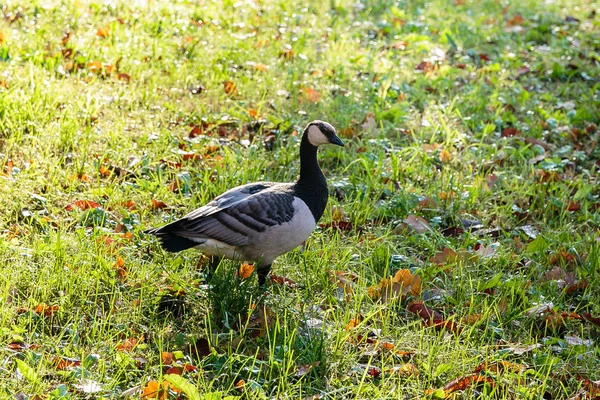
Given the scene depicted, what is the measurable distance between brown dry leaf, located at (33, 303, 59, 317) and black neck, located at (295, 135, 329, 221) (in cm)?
145

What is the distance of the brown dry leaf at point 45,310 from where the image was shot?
157 inches

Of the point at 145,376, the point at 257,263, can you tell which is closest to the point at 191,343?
the point at 145,376

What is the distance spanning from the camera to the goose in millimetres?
4281

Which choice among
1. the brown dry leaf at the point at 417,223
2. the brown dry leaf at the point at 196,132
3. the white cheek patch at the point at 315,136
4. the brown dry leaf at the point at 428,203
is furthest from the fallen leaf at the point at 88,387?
the brown dry leaf at the point at 196,132

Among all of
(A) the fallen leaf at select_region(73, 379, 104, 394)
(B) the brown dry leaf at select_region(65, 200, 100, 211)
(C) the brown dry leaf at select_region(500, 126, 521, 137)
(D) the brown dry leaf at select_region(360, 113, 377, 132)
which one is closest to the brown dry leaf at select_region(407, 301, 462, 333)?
(A) the fallen leaf at select_region(73, 379, 104, 394)

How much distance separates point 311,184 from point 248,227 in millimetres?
554

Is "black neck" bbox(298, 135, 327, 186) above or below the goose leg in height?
above

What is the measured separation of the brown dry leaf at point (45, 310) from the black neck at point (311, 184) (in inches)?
57.3

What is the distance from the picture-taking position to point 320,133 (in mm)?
4812

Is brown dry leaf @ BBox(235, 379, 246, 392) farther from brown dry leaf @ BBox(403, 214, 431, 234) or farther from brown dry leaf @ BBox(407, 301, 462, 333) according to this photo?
brown dry leaf @ BBox(403, 214, 431, 234)

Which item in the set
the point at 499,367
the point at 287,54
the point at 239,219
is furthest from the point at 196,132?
the point at 499,367

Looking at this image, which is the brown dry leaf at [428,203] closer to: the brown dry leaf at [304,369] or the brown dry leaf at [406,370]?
the brown dry leaf at [406,370]

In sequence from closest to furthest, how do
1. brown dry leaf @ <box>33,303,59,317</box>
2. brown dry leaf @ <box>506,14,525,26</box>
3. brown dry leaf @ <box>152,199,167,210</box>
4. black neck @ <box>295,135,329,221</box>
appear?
brown dry leaf @ <box>33,303,59,317</box> → black neck @ <box>295,135,329,221</box> → brown dry leaf @ <box>152,199,167,210</box> → brown dry leaf @ <box>506,14,525,26</box>

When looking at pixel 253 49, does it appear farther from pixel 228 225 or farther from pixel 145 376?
pixel 145 376
